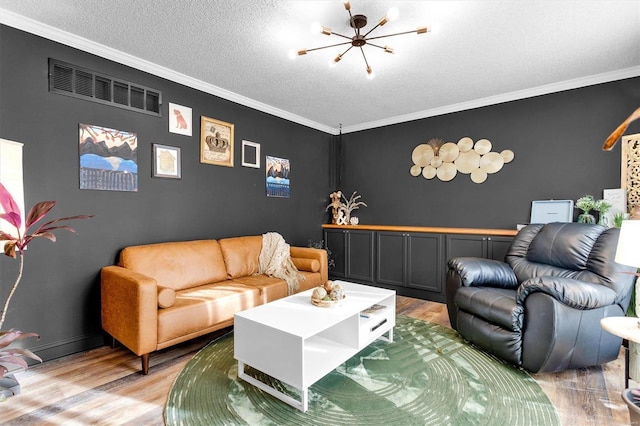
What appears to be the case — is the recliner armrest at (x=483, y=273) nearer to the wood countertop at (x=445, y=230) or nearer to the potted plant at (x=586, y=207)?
the wood countertop at (x=445, y=230)

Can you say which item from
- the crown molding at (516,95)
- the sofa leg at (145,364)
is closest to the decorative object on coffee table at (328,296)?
the sofa leg at (145,364)

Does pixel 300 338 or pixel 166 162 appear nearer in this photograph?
pixel 300 338

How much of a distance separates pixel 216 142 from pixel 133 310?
2060mm

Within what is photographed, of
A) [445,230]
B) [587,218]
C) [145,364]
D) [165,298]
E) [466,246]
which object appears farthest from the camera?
[445,230]

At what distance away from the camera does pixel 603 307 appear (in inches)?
84.8

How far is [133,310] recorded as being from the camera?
223cm

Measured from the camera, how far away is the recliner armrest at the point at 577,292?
208 cm

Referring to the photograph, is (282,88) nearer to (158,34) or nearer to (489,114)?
(158,34)

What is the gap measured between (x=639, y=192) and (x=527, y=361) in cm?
215

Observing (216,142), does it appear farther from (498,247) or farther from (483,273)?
(498,247)

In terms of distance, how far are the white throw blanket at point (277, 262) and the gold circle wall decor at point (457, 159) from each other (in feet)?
7.27

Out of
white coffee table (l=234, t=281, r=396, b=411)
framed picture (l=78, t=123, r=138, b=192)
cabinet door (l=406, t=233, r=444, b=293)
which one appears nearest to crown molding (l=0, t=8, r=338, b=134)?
framed picture (l=78, t=123, r=138, b=192)

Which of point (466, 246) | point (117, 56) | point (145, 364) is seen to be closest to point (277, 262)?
point (145, 364)

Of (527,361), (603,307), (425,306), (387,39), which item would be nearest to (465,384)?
(527,361)
